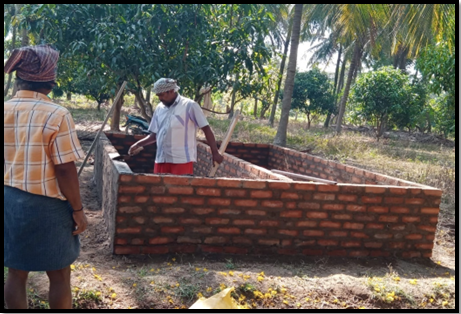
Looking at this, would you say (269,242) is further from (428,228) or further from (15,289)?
(15,289)

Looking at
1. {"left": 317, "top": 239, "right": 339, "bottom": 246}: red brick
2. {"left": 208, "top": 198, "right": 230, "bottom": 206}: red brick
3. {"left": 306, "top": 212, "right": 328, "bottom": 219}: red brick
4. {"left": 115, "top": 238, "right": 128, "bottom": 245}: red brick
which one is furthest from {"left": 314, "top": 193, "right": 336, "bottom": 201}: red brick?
{"left": 115, "top": 238, "right": 128, "bottom": 245}: red brick

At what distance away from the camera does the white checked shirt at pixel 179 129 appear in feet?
15.4

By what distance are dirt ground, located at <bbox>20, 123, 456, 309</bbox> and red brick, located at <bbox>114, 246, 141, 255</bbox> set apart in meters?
0.05

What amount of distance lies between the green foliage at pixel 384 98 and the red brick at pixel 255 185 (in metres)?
14.2

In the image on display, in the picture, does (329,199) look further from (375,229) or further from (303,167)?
(303,167)

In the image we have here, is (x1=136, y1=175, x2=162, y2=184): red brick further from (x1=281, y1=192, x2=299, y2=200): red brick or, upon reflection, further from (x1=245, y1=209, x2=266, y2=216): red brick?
(x1=281, y1=192, x2=299, y2=200): red brick

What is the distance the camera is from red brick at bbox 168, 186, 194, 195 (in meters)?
3.94

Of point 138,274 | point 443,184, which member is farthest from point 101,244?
point 443,184

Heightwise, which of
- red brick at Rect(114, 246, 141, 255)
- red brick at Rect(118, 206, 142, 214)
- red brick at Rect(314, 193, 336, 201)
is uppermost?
red brick at Rect(314, 193, 336, 201)

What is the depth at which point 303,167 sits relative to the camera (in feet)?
23.2

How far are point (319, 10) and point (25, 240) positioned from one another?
20.5 m

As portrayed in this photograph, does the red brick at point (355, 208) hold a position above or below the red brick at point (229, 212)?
above

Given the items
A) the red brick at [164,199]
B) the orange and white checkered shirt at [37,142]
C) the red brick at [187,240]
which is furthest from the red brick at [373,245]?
the orange and white checkered shirt at [37,142]

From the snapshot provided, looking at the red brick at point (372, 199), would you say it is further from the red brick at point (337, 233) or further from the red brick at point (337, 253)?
the red brick at point (337, 253)
